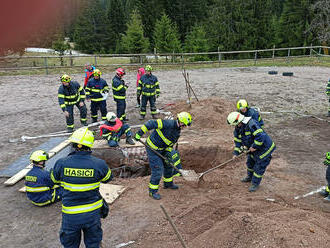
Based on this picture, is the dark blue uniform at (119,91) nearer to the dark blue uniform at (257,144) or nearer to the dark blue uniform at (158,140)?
the dark blue uniform at (158,140)

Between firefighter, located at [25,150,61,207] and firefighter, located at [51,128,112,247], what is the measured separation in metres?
1.96

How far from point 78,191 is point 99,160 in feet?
1.54

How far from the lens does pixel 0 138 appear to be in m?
9.19

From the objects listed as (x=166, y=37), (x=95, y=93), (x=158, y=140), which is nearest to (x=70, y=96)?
(x=95, y=93)

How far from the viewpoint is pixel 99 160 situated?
3850 mm

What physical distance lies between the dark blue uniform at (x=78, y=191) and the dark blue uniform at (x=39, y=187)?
196 centimetres

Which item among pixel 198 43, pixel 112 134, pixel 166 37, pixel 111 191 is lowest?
pixel 111 191

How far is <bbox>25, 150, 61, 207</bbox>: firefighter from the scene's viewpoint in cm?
552

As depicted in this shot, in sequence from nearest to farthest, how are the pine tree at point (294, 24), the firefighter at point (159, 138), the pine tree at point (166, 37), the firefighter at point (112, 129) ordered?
the firefighter at point (159, 138), the firefighter at point (112, 129), the pine tree at point (166, 37), the pine tree at point (294, 24)

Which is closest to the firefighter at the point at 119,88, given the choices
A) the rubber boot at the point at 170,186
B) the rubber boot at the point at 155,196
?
the rubber boot at the point at 170,186

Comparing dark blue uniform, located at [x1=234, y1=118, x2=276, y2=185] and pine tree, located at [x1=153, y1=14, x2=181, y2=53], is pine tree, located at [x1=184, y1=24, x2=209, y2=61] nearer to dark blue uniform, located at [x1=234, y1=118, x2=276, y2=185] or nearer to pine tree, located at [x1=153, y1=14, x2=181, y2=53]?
pine tree, located at [x1=153, y1=14, x2=181, y2=53]

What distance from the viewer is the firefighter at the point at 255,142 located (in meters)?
5.89

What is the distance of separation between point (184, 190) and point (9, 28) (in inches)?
234

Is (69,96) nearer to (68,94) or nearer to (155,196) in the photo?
(68,94)
